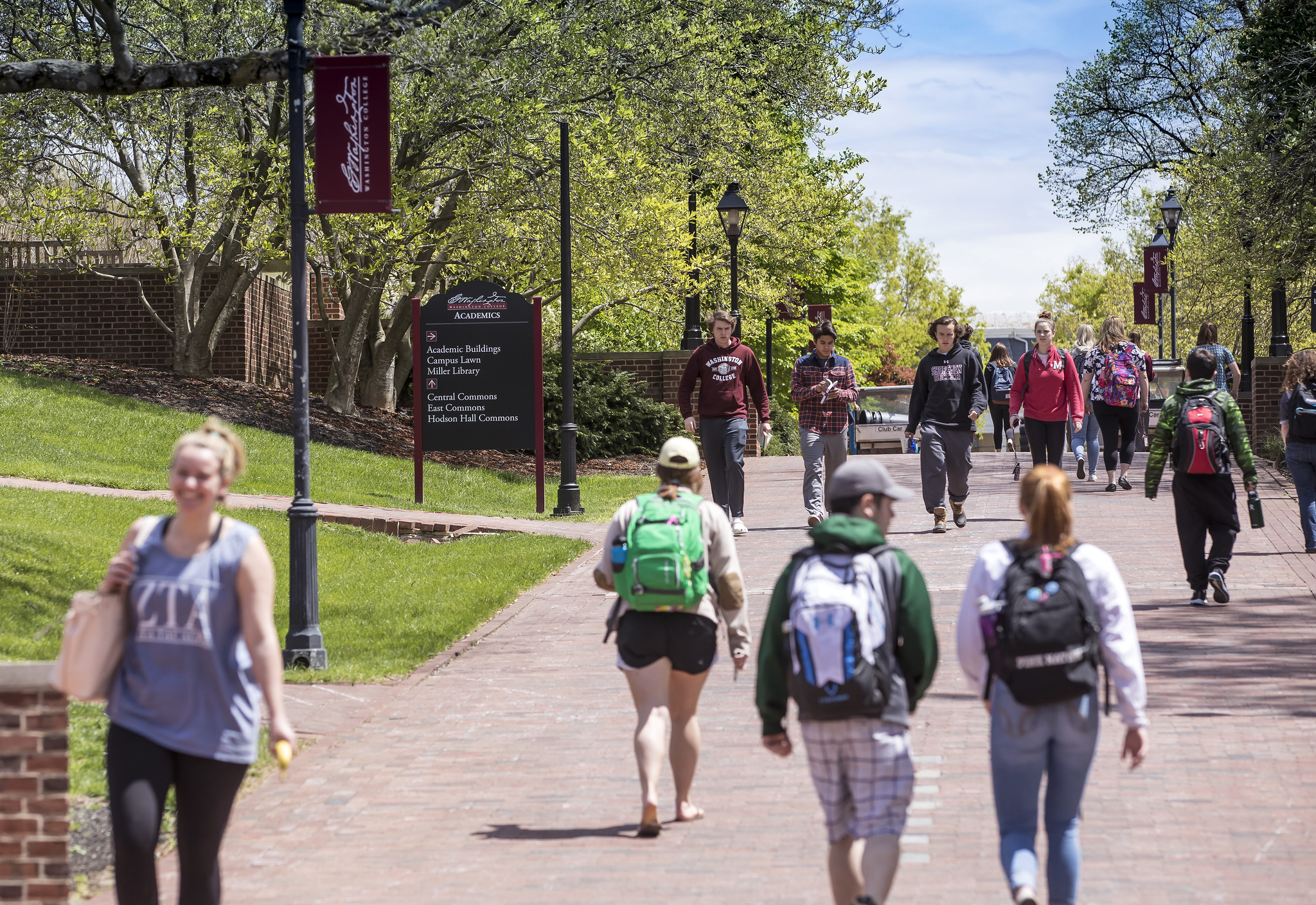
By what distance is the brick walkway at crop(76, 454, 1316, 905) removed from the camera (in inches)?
211

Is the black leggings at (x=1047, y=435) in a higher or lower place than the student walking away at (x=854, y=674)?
higher

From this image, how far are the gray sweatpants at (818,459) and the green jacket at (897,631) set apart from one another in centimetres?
957

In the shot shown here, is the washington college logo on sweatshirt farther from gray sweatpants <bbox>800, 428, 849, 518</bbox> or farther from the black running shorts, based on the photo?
the black running shorts

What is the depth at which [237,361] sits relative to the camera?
88.9 ft

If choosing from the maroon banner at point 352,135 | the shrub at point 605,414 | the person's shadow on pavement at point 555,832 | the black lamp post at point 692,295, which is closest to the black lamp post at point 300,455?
the maroon banner at point 352,135

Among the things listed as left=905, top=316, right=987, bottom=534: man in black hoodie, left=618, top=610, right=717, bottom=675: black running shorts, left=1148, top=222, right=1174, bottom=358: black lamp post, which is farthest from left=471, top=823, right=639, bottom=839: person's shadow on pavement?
left=1148, top=222, right=1174, bottom=358: black lamp post

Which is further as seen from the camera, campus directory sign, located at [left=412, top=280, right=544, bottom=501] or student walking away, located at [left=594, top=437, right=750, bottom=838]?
campus directory sign, located at [left=412, top=280, right=544, bottom=501]

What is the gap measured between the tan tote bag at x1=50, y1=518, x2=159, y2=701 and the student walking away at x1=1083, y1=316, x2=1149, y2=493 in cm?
1432

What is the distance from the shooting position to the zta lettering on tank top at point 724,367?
541 inches

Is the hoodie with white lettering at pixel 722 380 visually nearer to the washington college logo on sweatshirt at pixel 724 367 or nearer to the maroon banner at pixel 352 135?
the washington college logo on sweatshirt at pixel 724 367

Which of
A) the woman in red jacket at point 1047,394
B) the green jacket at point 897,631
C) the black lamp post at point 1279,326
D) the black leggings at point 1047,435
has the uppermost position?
the black lamp post at point 1279,326

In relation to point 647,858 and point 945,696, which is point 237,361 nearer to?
point 945,696

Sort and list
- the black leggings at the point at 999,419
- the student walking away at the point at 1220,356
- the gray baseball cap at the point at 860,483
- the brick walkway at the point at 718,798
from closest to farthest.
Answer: the gray baseball cap at the point at 860,483 < the brick walkway at the point at 718,798 < the student walking away at the point at 1220,356 < the black leggings at the point at 999,419

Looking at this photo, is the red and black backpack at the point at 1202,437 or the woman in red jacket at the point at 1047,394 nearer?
the red and black backpack at the point at 1202,437
